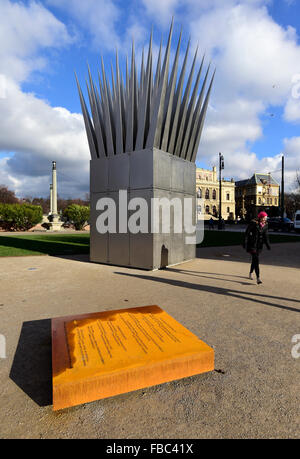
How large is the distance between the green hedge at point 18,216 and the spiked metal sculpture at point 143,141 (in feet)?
82.3

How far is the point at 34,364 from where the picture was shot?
10.7 ft

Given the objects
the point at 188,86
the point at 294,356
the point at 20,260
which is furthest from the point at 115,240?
the point at 294,356

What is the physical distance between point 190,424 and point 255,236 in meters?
5.79

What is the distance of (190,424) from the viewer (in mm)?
2297

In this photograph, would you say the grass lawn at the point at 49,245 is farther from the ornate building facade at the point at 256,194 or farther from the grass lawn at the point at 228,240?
the ornate building facade at the point at 256,194

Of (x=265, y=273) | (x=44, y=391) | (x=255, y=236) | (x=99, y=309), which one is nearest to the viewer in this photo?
(x=44, y=391)

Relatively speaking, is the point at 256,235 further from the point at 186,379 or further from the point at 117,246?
the point at 117,246

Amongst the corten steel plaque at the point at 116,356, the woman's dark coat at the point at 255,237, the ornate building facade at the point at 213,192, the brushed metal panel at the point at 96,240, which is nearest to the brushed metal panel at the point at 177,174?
the brushed metal panel at the point at 96,240

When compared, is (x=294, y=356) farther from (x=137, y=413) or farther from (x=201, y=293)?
(x=201, y=293)

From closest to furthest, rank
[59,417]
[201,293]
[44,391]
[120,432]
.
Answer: [120,432] → [59,417] → [44,391] → [201,293]

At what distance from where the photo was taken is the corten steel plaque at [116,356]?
8.39 ft

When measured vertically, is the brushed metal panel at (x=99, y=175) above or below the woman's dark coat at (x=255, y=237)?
above

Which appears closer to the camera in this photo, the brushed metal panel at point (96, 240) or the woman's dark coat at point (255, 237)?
the woman's dark coat at point (255, 237)

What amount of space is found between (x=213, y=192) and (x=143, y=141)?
287 feet
